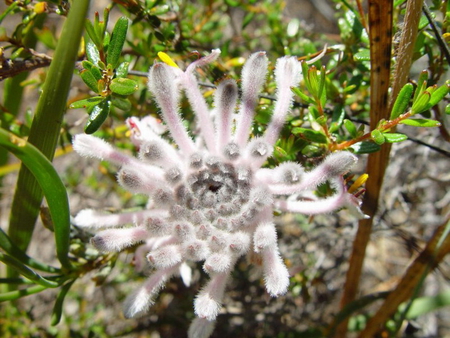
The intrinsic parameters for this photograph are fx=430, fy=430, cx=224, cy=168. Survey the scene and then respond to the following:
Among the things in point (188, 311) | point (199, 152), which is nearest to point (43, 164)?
point (199, 152)

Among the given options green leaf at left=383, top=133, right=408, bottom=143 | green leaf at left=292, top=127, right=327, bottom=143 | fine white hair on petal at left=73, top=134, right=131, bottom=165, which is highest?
green leaf at left=383, top=133, right=408, bottom=143

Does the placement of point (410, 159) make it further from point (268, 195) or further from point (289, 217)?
point (268, 195)

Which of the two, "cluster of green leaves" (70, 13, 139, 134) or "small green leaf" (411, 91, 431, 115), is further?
"cluster of green leaves" (70, 13, 139, 134)

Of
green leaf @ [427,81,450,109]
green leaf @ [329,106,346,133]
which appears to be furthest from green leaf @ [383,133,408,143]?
green leaf @ [329,106,346,133]

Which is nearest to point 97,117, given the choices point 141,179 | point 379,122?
point 141,179

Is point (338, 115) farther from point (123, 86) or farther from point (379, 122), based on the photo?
point (123, 86)

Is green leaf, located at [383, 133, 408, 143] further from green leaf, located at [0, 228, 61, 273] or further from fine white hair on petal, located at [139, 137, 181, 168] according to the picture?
green leaf, located at [0, 228, 61, 273]
